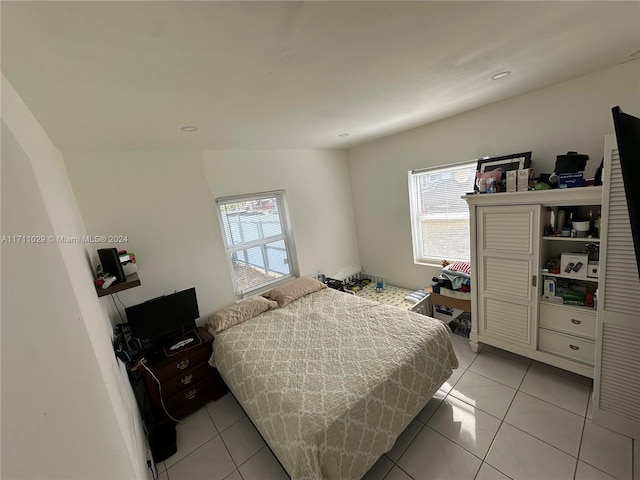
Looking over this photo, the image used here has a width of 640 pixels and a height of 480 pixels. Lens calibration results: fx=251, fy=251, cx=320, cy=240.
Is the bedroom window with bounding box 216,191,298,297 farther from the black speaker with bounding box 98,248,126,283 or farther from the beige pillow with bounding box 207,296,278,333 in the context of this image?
the black speaker with bounding box 98,248,126,283

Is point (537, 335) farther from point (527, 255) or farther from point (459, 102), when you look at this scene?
point (459, 102)

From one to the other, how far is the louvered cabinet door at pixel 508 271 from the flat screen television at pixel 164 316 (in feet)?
9.11

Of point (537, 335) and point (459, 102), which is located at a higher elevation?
point (459, 102)

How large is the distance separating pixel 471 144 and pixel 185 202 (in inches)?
118

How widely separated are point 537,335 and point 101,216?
152 inches

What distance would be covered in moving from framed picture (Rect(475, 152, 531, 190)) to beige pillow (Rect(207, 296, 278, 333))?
2459 millimetres

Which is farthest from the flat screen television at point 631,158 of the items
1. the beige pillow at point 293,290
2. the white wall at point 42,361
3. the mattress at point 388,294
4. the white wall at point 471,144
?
the beige pillow at point 293,290

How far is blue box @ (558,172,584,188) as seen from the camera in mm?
1777

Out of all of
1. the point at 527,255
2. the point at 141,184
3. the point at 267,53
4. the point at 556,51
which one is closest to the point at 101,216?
the point at 141,184

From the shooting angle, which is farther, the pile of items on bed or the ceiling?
the pile of items on bed

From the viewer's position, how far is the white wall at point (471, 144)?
193cm

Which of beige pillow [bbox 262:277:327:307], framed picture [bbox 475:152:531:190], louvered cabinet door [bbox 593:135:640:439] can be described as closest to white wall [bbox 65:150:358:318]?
beige pillow [bbox 262:277:327:307]

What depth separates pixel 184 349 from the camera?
7.34 ft

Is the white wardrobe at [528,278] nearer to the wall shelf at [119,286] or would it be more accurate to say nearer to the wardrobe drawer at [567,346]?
the wardrobe drawer at [567,346]
